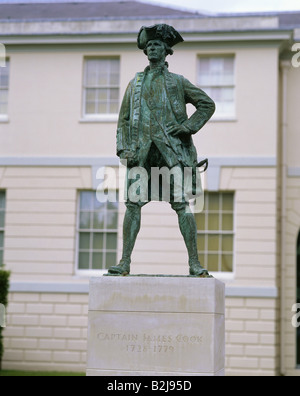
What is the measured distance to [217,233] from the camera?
18953 mm

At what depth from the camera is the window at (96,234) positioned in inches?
759

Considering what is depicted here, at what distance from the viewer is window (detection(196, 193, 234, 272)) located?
1889cm

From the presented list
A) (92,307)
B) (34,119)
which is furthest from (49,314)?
(92,307)

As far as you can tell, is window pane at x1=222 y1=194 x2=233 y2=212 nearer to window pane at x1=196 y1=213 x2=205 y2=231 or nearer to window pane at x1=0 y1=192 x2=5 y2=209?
window pane at x1=196 y1=213 x2=205 y2=231

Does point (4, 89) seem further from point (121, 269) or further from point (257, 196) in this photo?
point (121, 269)

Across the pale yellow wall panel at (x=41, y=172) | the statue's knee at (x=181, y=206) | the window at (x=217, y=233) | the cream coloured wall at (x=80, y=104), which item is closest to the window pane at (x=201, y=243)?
the window at (x=217, y=233)

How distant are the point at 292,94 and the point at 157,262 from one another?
226 inches

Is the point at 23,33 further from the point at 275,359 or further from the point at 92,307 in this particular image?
the point at 92,307

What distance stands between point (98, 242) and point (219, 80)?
206 inches

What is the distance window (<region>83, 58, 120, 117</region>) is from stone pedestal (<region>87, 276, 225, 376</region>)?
12040mm

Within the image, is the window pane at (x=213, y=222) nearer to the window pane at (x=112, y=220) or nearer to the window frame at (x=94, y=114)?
the window pane at (x=112, y=220)

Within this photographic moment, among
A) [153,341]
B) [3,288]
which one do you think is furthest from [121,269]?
[3,288]

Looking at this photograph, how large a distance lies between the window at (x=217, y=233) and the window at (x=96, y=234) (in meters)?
2.22

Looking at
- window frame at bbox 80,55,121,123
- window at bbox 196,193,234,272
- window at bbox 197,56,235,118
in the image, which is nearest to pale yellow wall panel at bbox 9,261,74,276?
window at bbox 196,193,234,272
